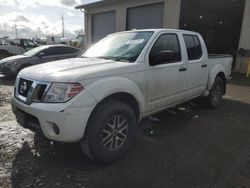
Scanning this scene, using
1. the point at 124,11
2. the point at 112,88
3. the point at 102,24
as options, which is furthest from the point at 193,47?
the point at 102,24

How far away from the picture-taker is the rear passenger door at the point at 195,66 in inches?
185

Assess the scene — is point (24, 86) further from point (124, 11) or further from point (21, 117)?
point (124, 11)

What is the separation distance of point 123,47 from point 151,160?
189cm

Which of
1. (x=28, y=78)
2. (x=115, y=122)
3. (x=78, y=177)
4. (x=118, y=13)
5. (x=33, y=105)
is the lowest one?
(x=78, y=177)

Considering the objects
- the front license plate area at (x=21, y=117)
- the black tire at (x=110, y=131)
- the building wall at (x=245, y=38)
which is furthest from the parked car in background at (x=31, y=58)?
the building wall at (x=245, y=38)

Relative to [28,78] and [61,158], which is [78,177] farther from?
[28,78]

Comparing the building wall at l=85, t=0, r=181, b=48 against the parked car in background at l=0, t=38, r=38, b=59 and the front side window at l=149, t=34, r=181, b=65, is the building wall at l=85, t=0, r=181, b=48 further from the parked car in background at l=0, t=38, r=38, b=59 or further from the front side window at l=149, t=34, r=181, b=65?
the front side window at l=149, t=34, r=181, b=65

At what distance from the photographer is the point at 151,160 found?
3.37 meters

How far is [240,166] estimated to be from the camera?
3.25m

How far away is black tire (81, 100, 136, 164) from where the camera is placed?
2.95 m

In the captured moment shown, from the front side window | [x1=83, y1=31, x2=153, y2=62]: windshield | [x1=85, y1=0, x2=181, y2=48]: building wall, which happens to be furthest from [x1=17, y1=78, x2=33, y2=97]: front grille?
[x1=85, y1=0, x2=181, y2=48]: building wall

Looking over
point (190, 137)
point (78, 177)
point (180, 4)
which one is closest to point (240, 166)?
point (190, 137)

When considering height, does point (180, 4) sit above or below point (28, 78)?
above

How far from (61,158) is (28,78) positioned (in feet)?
3.97
